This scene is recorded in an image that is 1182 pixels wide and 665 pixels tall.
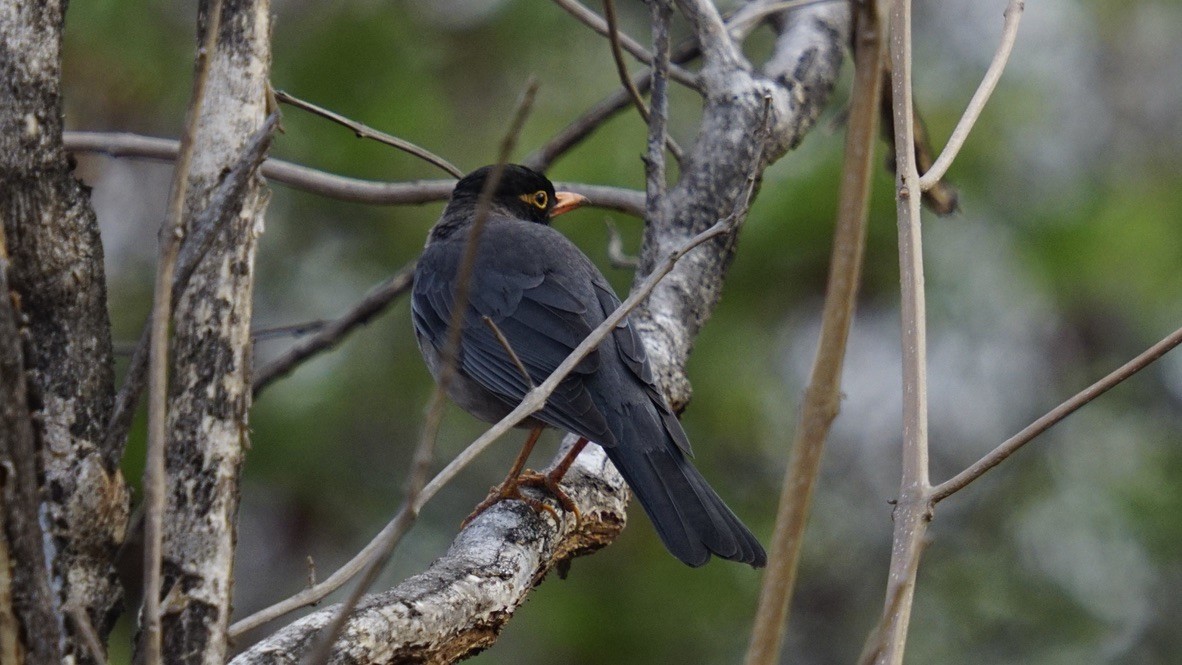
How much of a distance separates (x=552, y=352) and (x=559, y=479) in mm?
647

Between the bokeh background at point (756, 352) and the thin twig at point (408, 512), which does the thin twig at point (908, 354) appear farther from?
the bokeh background at point (756, 352)

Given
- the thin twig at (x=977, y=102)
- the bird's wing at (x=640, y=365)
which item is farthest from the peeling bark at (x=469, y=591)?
the thin twig at (x=977, y=102)

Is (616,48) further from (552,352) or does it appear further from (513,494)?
(513,494)

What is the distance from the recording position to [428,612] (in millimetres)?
2523

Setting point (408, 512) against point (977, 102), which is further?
point (977, 102)

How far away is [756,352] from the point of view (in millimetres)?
6145

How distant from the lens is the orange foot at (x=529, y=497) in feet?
11.4

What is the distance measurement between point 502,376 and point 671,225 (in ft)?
2.73

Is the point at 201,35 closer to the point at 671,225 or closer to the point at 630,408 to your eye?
the point at 630,408

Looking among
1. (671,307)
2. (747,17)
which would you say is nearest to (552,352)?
(671,307)

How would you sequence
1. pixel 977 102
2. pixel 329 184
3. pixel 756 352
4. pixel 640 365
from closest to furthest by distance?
pixel 977 102 < pixel 640 365 < pixel 329 184 < pixel 756 352

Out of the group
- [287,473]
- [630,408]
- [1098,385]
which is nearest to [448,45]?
[287,473]

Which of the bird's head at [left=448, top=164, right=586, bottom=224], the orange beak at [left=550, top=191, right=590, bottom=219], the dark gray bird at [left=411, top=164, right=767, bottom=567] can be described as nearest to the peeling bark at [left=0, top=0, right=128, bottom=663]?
the dark gray bird at [left=411, top=164, right=767, bottom=567]

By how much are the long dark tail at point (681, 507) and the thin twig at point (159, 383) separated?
1.99 meters
